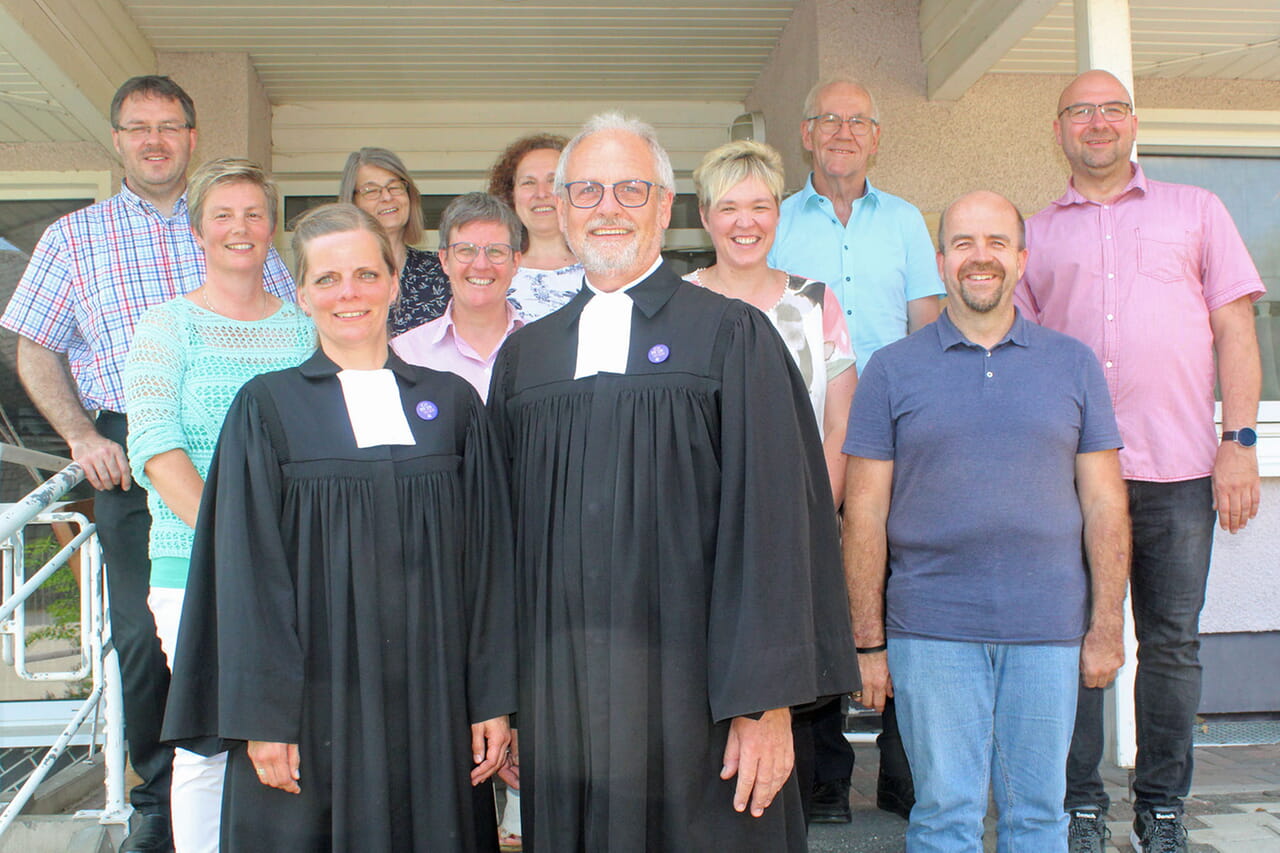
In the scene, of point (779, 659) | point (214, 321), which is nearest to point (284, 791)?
point (779, 659)

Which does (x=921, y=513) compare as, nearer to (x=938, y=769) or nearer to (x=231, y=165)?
(x=938, y=769)

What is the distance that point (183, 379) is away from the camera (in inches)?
112

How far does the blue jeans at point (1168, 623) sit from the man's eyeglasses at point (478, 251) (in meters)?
2.08

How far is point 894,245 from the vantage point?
3645mm

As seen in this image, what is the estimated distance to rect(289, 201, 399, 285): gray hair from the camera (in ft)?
8.51

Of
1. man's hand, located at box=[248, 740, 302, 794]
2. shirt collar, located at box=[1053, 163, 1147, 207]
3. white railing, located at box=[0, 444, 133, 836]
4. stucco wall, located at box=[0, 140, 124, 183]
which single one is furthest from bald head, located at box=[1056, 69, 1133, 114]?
stucco wall, located at box=[0, 140, 124, 183]

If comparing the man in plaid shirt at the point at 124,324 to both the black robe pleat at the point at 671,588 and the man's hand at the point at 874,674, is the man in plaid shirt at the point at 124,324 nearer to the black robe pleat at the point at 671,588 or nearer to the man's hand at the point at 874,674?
the black robe pleat at the point at 671,588

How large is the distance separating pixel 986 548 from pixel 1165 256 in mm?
1326

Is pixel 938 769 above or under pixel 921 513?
under

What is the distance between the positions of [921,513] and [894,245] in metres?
1.20

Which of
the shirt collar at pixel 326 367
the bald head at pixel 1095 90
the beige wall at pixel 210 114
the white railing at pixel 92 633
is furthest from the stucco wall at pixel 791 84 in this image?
the white railing at pixel 92 633

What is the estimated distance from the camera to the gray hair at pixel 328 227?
2594 mm

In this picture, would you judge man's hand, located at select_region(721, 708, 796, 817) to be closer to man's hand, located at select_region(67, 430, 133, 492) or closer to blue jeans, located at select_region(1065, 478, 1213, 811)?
blue jeans, located at select_region(1065, 478, 1213, 811)

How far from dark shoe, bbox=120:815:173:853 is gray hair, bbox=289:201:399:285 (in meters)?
1.71
